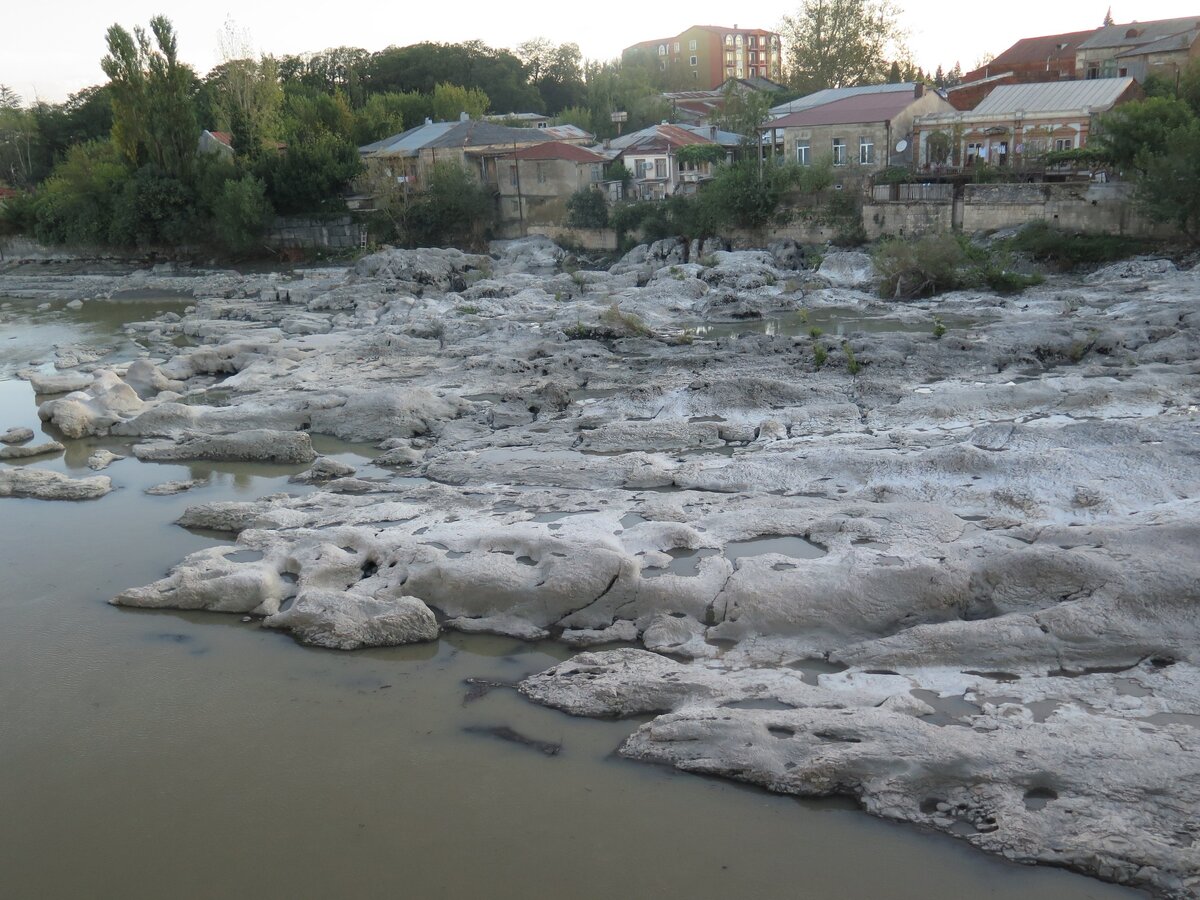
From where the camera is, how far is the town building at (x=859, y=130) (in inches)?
1230

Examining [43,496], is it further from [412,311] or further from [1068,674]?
[412,311]

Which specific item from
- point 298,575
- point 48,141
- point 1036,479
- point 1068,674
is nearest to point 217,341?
point 298,575

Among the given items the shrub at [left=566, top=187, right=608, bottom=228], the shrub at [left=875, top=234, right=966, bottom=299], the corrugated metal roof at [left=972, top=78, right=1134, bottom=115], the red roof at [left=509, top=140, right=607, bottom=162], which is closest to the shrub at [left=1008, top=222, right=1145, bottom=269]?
the shrub at [left=875, top=234, right=966, bottom=299]

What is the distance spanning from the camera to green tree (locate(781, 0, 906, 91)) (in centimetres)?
5044

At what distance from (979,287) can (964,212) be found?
5158 millimetres

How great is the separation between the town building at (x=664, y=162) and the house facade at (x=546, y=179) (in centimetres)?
120

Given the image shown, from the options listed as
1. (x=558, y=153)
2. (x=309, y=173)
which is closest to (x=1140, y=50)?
(x=558, y=153)

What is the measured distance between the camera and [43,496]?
37.8 ft

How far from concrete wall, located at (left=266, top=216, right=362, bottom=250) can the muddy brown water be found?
31.2 meters

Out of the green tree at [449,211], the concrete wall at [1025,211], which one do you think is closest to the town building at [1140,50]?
the concrete wall at [1025,211]

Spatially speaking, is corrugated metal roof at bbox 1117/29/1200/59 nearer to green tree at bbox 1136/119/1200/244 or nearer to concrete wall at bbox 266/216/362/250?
green tree at bbox 1136/119/1200/244

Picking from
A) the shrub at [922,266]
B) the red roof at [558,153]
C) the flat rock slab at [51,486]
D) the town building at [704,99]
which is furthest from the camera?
the town building at [704,99]

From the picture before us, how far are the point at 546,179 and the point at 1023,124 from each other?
15662mm

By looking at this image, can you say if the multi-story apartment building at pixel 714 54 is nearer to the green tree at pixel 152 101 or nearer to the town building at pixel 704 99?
the town building at pixel 704 99
